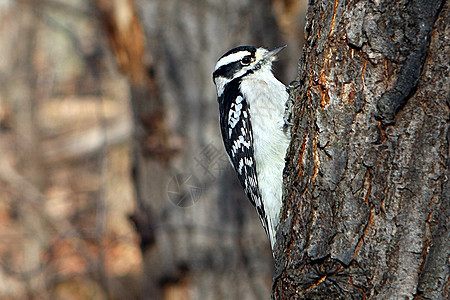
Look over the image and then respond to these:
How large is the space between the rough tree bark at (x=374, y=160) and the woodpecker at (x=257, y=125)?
3.58 feet

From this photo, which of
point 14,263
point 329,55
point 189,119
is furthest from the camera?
point 14,263

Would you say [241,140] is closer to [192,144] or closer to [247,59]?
[247,59]

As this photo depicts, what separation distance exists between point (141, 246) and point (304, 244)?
10.8 ft

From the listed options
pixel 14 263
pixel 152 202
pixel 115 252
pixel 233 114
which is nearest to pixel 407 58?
pixel 233 114

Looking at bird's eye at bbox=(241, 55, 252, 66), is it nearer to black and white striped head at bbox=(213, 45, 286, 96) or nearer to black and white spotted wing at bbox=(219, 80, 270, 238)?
black and white striped head at bbox=(213, 45, 286, 96)

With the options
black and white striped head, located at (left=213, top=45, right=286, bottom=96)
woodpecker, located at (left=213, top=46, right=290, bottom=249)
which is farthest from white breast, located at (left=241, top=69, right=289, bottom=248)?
black and white striped head, located at (left=213, top=45, right=286, bottom=96)

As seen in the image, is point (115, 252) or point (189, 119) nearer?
point (189, 119)

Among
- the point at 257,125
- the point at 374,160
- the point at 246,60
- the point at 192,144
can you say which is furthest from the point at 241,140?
the point at 374,160

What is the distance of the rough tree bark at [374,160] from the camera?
1.84 metres

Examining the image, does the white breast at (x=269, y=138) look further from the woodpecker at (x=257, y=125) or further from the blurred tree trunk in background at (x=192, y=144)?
the blurred tree trunk in background at (x=192, y=144)

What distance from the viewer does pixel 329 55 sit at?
82.0 inches

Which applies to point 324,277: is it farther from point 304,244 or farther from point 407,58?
point 407,58

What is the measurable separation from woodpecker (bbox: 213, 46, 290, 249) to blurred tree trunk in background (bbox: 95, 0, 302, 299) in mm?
1085

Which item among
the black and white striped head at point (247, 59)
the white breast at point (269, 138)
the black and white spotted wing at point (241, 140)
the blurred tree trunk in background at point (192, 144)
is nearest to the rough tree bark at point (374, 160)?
the white breast at point (269, 138)
